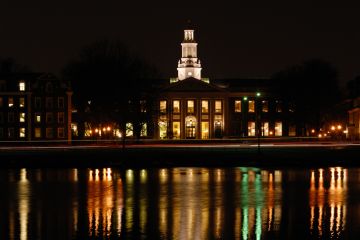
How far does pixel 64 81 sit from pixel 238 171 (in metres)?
74.6

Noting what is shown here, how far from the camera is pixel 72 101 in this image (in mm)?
118062

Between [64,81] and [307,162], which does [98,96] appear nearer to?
[64,81]

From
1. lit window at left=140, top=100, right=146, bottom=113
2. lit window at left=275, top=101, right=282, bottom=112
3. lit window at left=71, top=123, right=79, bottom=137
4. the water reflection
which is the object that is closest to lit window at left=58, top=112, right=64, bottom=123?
lit window at left=71, top=123, right=79, bottom=137

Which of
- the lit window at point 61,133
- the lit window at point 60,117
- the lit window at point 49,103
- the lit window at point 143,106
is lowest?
the lit window at point 61,133

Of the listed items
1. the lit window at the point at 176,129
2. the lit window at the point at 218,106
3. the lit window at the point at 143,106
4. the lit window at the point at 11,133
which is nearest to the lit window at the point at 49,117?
the lit window at the point at 11,133

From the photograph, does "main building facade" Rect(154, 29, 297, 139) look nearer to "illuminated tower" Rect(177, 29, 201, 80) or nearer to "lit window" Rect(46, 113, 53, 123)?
"illuminated tower" Rect(177, 29, 201, 80)

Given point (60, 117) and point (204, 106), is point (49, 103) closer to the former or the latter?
point (60, 117)

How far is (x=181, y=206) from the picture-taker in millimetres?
26781

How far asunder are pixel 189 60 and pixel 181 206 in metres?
133

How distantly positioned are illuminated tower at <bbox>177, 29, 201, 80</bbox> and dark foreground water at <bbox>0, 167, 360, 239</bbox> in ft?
378

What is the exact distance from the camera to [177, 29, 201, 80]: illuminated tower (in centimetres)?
15625

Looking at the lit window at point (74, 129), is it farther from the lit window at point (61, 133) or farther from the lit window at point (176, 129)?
the lit window at point (176, 129)

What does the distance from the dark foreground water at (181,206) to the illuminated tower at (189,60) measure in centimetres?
Result: 11529

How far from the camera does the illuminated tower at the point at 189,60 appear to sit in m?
156
